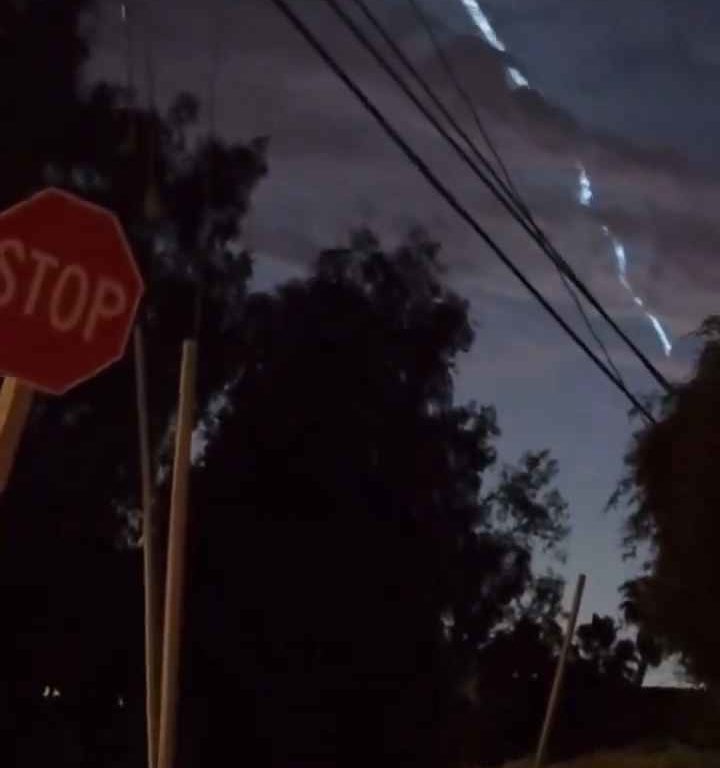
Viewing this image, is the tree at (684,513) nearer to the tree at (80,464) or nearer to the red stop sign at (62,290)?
the red stop sign at (62,290)

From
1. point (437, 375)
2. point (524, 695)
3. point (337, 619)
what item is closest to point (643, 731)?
point (524, 695)

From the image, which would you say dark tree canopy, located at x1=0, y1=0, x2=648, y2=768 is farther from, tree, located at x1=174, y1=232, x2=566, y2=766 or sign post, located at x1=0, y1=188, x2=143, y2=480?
sign post, located at x1=0, y1=188, x2=143, y2=480

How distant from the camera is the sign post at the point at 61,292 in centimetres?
370

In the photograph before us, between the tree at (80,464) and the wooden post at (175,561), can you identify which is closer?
the wooden post at (175,561)

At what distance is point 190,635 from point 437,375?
23.2 feet

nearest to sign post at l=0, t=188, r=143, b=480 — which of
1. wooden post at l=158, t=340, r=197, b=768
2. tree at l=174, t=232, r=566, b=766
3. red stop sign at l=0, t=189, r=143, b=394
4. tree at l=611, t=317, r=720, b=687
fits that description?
red stop sign at l=0, t=189, r=143, b=394

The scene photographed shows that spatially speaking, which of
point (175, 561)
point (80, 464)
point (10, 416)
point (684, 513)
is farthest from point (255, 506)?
point (10, 416)

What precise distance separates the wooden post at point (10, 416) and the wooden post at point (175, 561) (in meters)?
3.08

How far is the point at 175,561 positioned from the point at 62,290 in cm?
389

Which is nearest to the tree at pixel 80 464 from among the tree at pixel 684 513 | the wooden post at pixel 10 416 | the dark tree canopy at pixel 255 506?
the dark tree canopy at pixel 255 506

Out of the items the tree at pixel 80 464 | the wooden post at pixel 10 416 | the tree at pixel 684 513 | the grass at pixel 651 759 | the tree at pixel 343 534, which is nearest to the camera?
the wooden post at pixel 10 416

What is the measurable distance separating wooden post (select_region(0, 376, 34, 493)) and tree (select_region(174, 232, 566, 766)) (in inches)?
1130

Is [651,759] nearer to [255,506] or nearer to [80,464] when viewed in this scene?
[80,464]

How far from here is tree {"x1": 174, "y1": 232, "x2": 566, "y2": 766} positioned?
32.8m
